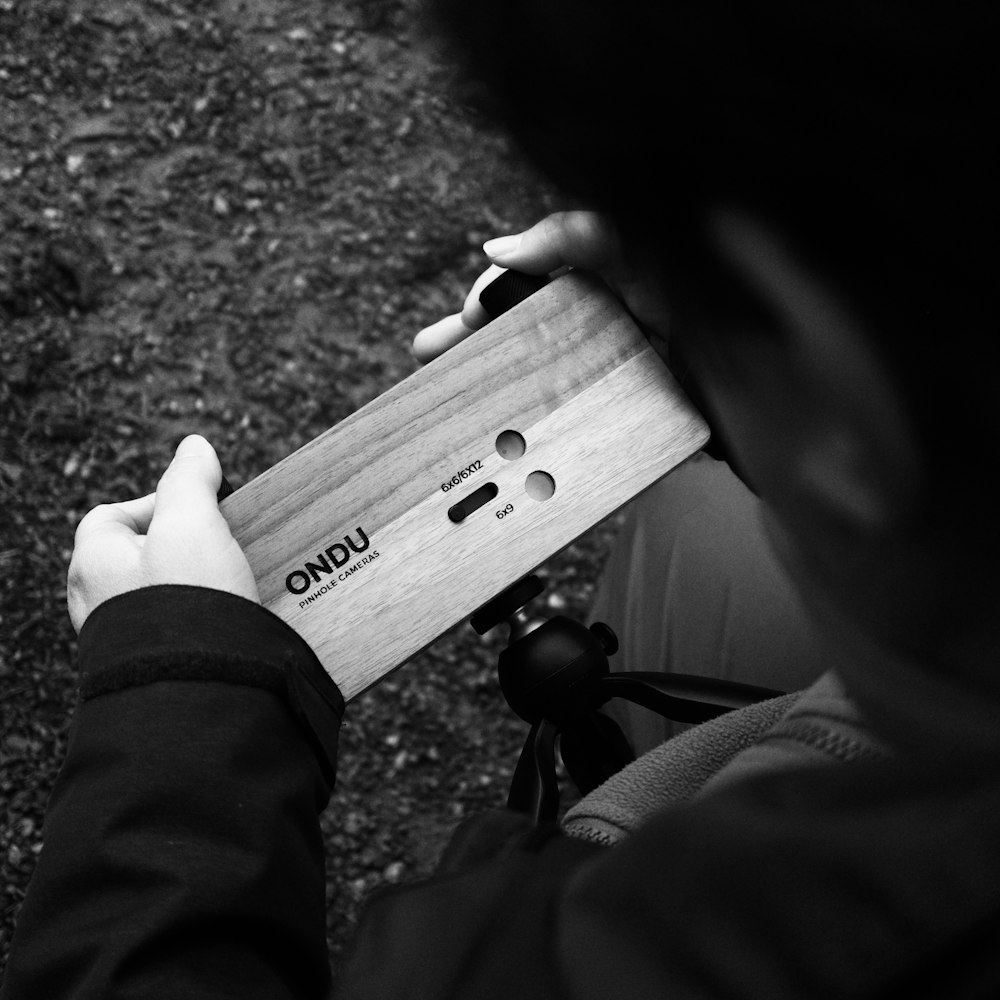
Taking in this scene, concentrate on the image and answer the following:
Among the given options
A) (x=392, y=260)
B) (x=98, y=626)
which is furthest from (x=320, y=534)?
(x=392, y=260)

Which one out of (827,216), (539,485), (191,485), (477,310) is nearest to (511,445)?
(539,485)

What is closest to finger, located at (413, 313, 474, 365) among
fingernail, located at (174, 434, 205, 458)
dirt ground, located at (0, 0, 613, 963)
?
fingernail, located at (174, 434, 205, 458)

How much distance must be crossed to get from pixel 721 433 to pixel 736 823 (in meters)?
0.41

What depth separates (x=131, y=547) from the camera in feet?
2.51

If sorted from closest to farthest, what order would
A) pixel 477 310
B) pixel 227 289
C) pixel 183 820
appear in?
pixel 183 820 → pixel 477 310 → pixel 227 289

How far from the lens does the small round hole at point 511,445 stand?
0.81 metres

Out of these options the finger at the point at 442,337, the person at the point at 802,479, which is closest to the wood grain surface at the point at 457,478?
the finger at the point at 442,337

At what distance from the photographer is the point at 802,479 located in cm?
42

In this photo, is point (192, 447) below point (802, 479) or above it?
below

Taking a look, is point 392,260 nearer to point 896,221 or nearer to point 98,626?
point 98,626

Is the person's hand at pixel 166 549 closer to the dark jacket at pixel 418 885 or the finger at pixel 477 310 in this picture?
the dark jacket at pixel 418 885

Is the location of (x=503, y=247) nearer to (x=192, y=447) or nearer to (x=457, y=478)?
(x=457, y=478)

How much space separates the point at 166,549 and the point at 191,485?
0.25 feet

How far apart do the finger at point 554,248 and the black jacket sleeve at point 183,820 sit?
356mm
